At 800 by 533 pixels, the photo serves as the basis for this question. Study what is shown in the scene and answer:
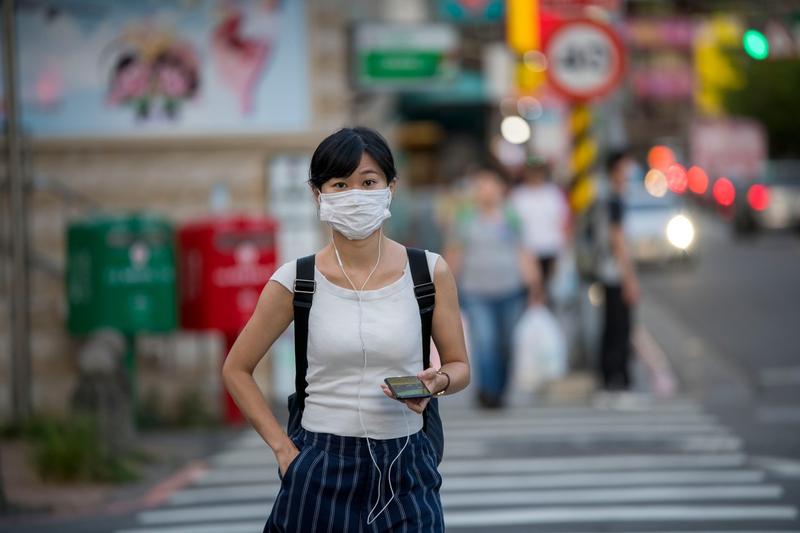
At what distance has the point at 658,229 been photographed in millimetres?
28609

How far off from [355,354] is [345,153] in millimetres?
552

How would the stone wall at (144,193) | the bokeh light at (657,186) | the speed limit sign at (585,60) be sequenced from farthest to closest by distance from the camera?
1. the bokeh light at (657,186)
2. the speed limit sign at (585,60)
3. the stone wall at (144,193)

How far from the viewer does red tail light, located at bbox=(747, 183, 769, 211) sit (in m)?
37.3

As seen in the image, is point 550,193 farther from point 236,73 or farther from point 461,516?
point 461,516

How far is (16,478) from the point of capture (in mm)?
9688

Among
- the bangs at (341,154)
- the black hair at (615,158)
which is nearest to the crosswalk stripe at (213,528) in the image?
the bangs at (341,154)

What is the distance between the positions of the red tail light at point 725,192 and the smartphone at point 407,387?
3604cm

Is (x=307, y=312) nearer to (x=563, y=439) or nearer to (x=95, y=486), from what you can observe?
(x=95, y=486)

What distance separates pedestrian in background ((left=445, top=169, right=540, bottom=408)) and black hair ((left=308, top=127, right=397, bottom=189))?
7479 mm

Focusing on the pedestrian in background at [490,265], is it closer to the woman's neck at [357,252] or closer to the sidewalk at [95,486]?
the sidewalk at [95,486]

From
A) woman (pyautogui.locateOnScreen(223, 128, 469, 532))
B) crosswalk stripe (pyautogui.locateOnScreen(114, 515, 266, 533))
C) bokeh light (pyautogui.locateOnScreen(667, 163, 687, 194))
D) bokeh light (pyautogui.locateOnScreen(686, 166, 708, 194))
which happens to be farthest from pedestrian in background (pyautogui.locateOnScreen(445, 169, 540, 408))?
bokeh light (pyautogui.locateOnScreen(667, 163, 687, 194))

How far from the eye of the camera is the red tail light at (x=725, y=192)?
4081 cm

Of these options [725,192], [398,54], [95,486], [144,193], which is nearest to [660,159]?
[725,192]

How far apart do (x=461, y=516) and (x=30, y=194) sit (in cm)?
636
